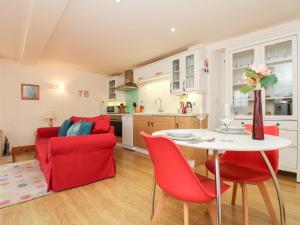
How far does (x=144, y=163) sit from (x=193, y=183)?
2.43m

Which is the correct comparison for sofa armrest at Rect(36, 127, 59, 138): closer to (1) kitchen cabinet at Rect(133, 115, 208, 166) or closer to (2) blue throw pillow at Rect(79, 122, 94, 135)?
(2) blue throw pillow at Rect(79, 122, 94, 135)

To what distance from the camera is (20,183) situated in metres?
2.36

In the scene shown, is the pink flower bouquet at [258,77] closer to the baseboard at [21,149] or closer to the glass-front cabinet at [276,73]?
the glass-front cabinet at [276,73]

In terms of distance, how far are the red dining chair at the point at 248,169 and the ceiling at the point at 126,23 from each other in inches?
65.0

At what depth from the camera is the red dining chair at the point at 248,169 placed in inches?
51.4

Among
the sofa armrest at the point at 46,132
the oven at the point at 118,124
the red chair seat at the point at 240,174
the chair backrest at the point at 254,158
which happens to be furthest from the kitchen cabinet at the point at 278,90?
the sofa armrest at the point at 46,132

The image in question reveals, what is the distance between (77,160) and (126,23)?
6.80 ft

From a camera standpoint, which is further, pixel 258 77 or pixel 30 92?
pixel 30 92

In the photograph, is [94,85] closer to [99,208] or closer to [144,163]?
[144,163]

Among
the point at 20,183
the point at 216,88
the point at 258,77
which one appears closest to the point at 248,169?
the point at 258,77

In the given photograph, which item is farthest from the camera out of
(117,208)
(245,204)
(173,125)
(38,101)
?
(38,101)

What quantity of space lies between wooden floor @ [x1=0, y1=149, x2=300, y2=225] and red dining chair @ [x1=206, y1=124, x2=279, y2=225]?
1.14 feet

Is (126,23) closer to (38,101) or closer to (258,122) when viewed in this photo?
(258,122)

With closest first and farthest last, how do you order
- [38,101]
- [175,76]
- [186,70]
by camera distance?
[186,70] → [175,76] → [38,101]
